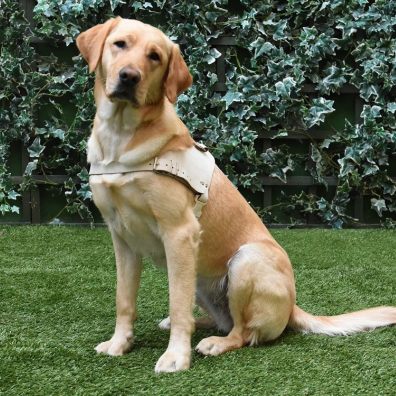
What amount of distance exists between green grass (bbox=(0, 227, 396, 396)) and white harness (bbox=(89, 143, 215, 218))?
2.09ft

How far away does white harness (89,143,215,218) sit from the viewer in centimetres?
229

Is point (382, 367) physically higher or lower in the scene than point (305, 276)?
higher

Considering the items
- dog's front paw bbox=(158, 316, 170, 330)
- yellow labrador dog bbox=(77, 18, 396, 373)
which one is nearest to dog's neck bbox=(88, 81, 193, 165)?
yellow labrador dog bbox=(77, 18, 396, 373)

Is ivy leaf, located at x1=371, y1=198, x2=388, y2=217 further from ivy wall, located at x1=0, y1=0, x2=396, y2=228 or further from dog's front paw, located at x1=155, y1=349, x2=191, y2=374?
dog's front paw, located at x1=155, y1=349, x2=191, y2=374

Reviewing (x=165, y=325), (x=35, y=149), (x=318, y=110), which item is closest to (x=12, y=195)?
(x=35, y=149)

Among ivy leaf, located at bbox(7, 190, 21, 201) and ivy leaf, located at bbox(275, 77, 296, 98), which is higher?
ivy leaf, located at bbox(275, 77, 296, 98)

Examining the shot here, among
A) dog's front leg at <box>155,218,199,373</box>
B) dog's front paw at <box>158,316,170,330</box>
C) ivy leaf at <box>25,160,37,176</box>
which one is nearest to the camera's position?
dog's front leg at <box>155,218,199,373</box>

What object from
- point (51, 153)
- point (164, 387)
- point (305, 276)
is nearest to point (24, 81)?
point (51, 153)

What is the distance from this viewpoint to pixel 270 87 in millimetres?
5402

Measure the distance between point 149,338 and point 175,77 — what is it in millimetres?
1082

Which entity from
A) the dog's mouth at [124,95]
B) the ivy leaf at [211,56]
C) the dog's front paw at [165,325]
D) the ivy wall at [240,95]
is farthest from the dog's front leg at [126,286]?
the ivy leaf at [211,56]

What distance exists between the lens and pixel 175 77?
7.72 feet

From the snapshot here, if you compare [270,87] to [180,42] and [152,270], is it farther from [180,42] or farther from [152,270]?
[152,270]

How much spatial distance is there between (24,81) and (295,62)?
228 centimetres
